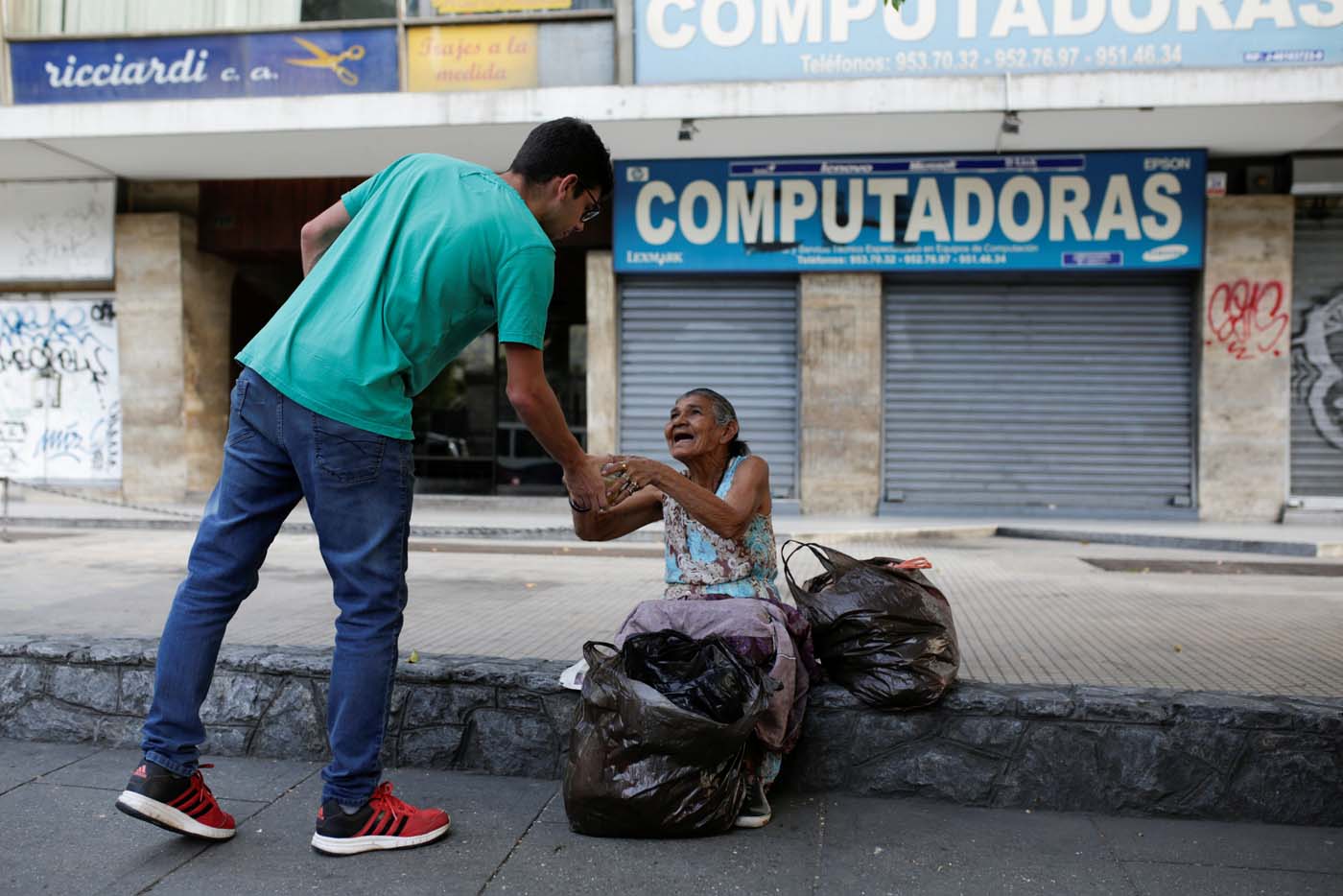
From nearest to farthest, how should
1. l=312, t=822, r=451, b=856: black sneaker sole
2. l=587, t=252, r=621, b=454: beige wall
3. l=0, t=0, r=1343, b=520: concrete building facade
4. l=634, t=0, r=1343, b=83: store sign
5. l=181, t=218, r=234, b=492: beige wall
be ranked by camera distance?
l=312, t=822, r=451, b=856: black sneaker sole → l=634, t=0, r=1343, b=83: store sign → l=0, t=0, r=1343, b=520: concrete building facade → l=587, t=252, r=621, b=454: beige wall → l=181, t=218, r=234, b=492: beige wall

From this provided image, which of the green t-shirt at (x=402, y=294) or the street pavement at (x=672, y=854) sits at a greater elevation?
the green t-shirt at (x=402, y=294)

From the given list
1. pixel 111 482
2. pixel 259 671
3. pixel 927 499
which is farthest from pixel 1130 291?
pixel 111 482

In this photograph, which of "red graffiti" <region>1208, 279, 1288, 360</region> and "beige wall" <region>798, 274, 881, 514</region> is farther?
"beige wall" <region>798, 274, 881, 514</region>

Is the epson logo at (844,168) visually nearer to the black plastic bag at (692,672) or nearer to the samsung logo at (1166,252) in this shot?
the samsung logo at (1166,252)

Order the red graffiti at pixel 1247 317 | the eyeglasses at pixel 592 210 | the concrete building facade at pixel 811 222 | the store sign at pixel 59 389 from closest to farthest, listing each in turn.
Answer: the eyeglasses at pixel 592 210 < the concrete building facade at pixel 811 222 < the red graffiti at pixel 1247 317 < the store sign at pixel 59 389

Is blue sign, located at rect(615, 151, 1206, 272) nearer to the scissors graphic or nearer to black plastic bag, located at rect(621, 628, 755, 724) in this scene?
the scissors graphic

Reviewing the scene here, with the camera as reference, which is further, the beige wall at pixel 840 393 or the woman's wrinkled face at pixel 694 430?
the beige wall at pixel 840 393

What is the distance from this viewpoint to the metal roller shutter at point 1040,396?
11.9m

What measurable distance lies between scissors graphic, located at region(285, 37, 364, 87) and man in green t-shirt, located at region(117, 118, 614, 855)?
9969mm

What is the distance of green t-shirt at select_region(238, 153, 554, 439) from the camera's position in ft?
8.00

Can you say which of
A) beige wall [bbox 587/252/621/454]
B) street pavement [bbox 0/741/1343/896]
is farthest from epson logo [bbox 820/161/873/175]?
street pavement [bbox 0/741/1343/896]

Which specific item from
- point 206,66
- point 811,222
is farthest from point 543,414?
point 206,66

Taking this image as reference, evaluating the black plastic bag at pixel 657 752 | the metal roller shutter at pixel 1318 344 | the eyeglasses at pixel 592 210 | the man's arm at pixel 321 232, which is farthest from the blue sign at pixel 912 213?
the black plastic bag at pixel 657 752

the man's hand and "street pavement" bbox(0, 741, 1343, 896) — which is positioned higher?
the man's hand
